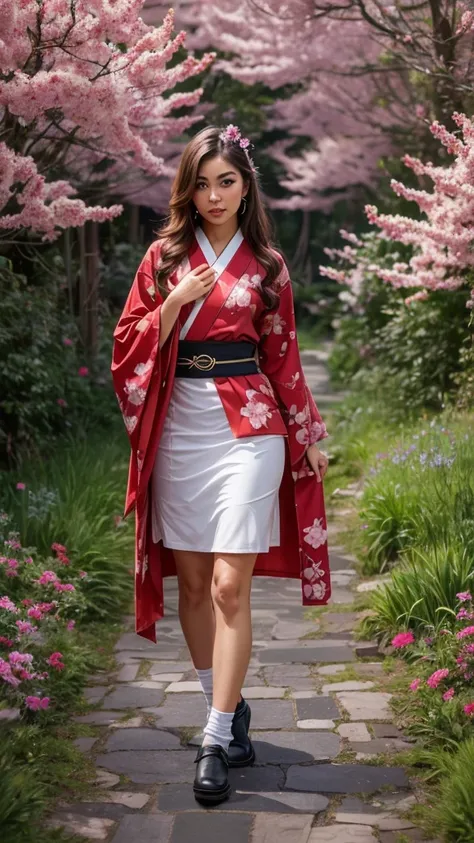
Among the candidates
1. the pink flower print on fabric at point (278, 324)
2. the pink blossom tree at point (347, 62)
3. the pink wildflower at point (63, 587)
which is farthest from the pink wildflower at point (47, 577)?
the pink blossom tree at point (347, 62)

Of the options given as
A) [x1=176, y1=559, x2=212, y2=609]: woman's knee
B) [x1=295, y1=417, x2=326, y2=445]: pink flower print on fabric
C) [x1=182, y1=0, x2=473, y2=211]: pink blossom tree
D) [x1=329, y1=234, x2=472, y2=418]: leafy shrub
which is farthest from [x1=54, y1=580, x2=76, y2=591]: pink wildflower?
[x1=182, y1=0, x2=473, y2=211]: pink blossom tree

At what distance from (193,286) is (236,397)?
13.5 inches

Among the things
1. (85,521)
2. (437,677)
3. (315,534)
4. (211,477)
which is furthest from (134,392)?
(85,521)

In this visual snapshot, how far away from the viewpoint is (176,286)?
11.4 ft

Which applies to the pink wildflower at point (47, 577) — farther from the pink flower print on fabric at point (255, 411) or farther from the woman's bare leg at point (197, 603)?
the pink flower print on fabric at point (255, 411)

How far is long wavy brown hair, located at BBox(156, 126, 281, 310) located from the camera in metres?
3.54

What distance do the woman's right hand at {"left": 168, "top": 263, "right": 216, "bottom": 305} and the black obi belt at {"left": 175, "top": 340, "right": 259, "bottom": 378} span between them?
0.50 ft

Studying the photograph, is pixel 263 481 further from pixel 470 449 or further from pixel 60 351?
pixel 60 351

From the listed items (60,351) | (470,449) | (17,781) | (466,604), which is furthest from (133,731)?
(60,351)

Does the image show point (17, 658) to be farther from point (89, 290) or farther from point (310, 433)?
point (89, 290)

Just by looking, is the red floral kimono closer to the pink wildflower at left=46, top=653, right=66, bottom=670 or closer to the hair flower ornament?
the hair flower ornament

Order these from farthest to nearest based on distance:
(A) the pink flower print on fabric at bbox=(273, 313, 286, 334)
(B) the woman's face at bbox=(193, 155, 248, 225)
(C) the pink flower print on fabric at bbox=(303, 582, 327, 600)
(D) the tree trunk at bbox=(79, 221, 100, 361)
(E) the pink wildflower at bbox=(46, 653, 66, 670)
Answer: (D) the tree trunk at bbox=(79, 221, 100, 361)
(E) the pink wildflower at bbox=(46, 653, 66, 670)
(C) the pink flower print on fabric at bbox=(303, 582, 327, 600)
(A) the pink flower print on fabric at bbox=(273, 313, 286, 334)
(B) the woman's face at bbox=(193, 155, 248, 225)

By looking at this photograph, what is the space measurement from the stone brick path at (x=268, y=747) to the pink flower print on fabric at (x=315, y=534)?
654 millimetres

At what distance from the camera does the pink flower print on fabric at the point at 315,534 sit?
3.70 m
